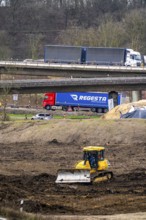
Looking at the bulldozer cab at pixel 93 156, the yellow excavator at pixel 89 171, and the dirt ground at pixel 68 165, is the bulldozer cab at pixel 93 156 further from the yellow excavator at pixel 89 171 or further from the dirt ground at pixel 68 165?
the dirt ground at pixel 68 165

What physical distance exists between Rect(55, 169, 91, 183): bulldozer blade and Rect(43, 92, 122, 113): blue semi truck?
6317 cm

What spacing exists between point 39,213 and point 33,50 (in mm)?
120071

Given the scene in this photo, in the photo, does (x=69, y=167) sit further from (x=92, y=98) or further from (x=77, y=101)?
(x=77, y=101)

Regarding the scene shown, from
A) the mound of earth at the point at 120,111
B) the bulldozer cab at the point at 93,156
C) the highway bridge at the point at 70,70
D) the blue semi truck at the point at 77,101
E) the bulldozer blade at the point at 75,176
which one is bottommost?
the blue semi truck at the point at 77,101

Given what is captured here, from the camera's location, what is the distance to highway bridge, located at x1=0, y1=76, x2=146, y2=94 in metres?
84.2

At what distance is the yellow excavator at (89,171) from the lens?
39312 mm

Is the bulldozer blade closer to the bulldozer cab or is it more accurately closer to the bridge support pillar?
the bulldozer cab

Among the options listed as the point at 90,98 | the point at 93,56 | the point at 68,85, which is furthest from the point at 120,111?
the point at 93,56

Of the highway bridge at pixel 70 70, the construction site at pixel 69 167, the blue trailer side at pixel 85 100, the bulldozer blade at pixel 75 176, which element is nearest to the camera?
the construction site at pixel 69 167

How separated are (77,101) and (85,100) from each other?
121cm

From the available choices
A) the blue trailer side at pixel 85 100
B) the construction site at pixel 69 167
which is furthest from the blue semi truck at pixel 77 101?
the construction site at pixel 69 167

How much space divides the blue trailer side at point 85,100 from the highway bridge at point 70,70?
37.9 ft

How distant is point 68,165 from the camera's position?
49.0 m

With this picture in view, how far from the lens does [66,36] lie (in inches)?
6781
